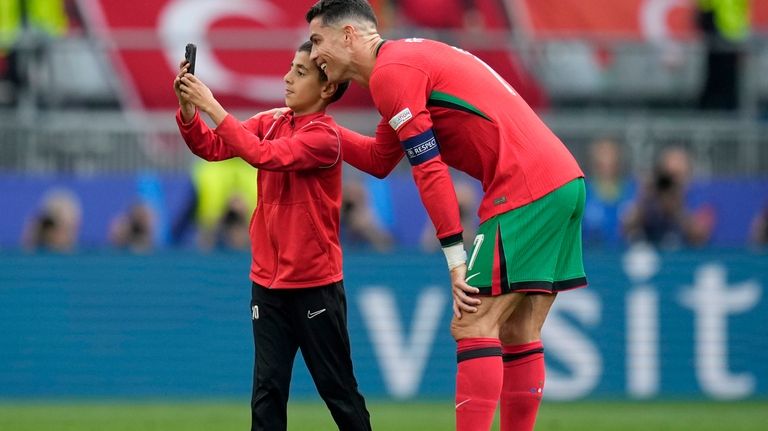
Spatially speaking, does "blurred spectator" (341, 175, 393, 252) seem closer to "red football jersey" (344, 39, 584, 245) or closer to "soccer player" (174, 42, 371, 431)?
"soccer player" (174, 42, 371, 431)

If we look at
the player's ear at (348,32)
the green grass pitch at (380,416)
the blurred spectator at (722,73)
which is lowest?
the green grass pitch at (380,416)

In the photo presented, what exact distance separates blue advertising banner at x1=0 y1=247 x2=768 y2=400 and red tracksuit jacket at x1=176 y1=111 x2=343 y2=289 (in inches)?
212

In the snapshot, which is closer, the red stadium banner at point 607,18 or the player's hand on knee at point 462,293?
the player's hand on knee at point 462,293

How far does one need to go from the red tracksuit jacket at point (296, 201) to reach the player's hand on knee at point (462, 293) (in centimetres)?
75

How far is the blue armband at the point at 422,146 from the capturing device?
661 cm

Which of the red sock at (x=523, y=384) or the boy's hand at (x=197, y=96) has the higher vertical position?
the boy's hand at (x=197, y=96)

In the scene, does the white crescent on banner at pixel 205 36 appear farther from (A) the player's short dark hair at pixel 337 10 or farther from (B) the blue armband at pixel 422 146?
(B) the blue armband at pixel 422 146

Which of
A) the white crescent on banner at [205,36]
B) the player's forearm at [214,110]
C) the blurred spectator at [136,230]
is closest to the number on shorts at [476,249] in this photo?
the player's forearm at [214,110]

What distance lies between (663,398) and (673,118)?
3.63 metres

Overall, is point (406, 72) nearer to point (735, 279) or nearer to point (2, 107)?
point (735, 279)

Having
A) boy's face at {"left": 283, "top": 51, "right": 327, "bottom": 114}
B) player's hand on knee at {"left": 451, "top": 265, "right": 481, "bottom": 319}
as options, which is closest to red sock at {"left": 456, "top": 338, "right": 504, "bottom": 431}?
player's hand on knee at {"left": 451, "top": 265, "right": 481, "bottom": 319}

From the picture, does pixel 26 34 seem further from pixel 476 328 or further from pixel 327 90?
pixel 476 328

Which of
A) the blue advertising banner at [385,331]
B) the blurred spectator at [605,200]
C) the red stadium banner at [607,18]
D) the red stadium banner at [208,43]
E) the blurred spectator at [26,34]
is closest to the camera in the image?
the blue advertising banner at [385,331]

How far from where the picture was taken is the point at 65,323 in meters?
12.6
